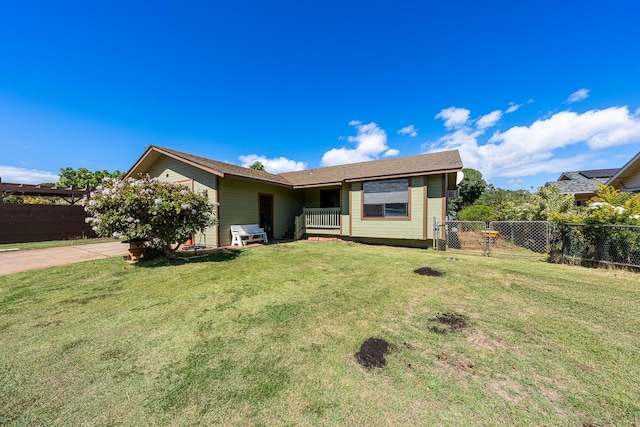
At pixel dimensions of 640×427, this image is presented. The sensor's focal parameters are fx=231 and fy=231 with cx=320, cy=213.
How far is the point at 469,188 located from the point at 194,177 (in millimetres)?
27822

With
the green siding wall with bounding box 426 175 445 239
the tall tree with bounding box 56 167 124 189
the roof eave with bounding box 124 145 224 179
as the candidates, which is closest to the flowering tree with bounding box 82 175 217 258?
the roof eave with bounding box 124 145 224 179

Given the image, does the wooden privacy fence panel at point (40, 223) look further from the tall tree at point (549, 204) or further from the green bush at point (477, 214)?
the green bush at point (477, 214)

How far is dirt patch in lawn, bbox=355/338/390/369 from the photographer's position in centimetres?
233

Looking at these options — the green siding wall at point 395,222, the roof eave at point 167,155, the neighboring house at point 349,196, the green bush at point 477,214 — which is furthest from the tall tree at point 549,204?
the roof eave at point 167,155

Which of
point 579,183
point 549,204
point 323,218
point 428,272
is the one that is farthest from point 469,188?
point 428,272

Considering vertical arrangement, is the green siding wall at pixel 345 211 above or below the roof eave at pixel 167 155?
below

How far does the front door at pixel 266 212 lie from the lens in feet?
38.2

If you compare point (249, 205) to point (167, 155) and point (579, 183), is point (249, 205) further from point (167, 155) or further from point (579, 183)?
point (579, 183)

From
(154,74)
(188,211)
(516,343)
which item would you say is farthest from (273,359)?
(154,74)

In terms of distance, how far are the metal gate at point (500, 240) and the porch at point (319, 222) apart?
14.3 feet

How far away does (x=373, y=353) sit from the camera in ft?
8.14

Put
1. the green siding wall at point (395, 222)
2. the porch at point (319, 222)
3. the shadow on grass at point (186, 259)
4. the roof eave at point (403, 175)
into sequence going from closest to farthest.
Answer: the shadow on grass at point (186, 259)
the roof eave at point (403, 175)
the green siding wall at point (395, 222)
the porch at point (319, 222)

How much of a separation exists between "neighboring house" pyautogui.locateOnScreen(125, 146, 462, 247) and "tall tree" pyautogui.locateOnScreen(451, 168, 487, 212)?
16.6 meters

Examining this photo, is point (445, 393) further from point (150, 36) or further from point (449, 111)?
point (449, 111)
